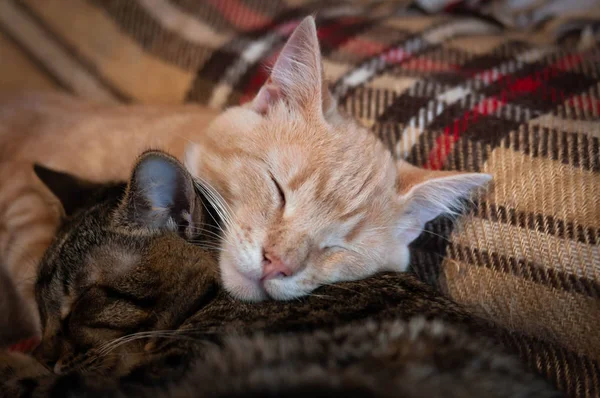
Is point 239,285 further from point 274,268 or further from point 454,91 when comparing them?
point 454,91

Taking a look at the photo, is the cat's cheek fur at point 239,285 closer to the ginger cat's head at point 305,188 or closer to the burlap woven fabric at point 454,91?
the ginger cat's head at point 305,188

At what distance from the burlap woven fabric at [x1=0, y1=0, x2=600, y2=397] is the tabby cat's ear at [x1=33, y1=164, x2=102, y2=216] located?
707 mm

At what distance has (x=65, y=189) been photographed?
4.00 ft

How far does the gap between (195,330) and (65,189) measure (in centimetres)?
53

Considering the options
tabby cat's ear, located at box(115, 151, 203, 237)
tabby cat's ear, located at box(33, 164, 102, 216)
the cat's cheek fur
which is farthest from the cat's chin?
tabby cat's ear, located at box(33, 164, 102, 216)

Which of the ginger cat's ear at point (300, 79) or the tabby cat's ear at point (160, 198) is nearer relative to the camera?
the tabby cat's ear at point (160, 198)

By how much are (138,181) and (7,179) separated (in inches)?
28.8

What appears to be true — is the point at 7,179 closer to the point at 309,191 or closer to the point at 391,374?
the point at 309,191

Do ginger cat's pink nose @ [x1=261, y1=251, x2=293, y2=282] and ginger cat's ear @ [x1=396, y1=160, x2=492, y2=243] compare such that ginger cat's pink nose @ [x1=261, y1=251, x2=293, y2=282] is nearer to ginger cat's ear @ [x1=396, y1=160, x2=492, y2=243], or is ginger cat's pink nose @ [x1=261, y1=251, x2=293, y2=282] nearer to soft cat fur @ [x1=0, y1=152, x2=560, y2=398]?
soft cat fur @ [x1=0, y1=152, x2=560, y2=398]

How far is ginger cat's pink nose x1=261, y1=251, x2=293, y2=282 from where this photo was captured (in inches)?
42.1

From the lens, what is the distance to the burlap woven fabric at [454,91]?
1.13 m

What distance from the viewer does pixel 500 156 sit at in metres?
1.26

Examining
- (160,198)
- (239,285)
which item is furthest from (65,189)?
(239,285)

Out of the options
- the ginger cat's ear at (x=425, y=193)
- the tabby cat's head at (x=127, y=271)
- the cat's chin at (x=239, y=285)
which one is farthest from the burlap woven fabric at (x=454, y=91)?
the tabby cat's head at (x=127, y=271)
